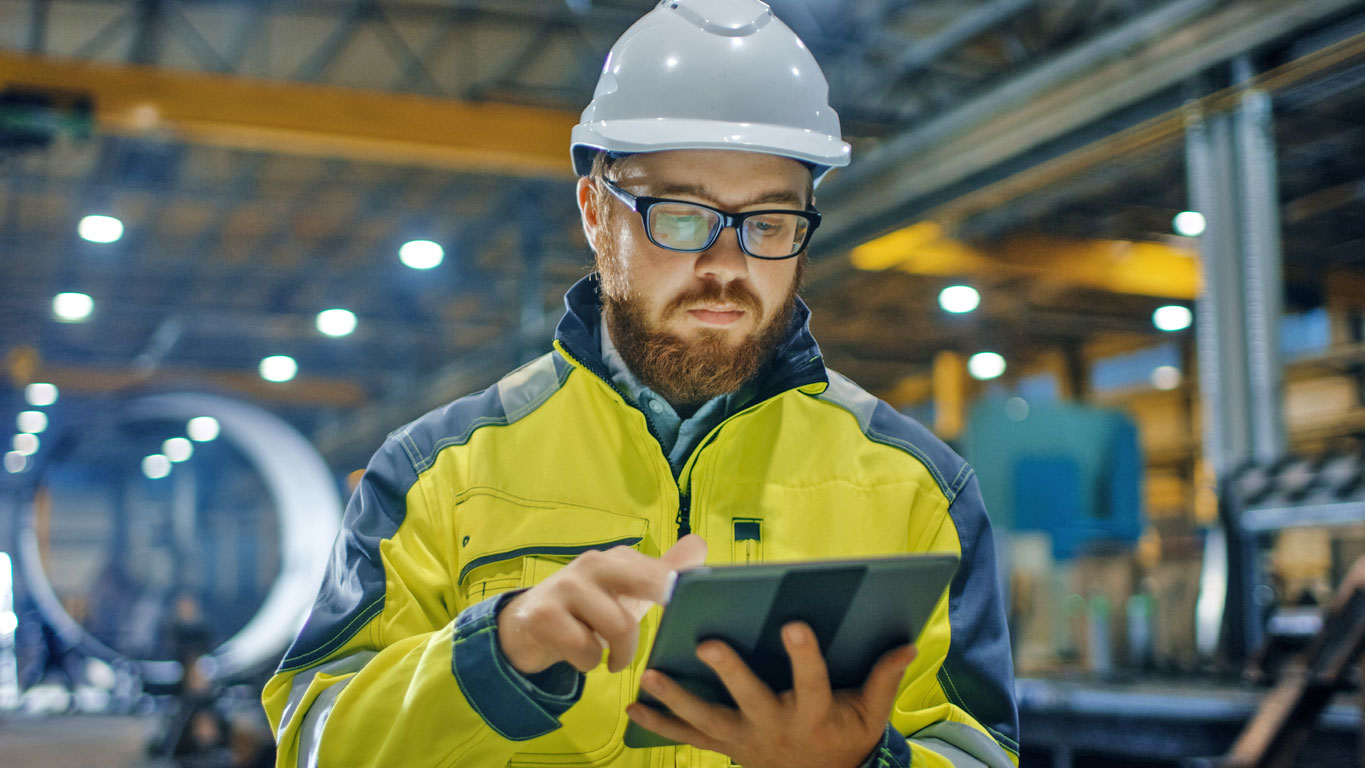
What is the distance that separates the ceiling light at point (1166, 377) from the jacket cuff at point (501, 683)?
1581cm

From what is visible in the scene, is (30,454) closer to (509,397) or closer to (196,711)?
(196,711)

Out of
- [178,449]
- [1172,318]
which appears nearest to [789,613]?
[178,449]

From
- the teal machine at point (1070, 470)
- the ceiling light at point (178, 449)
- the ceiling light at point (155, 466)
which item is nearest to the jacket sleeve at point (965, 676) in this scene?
the teal machine at point (1070, 470)

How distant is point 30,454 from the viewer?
27.0 ft

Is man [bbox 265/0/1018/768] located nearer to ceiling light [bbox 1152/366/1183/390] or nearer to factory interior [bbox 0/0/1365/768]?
factory interior [bbox 0/0/1365/768]

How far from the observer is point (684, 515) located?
1.36 metres

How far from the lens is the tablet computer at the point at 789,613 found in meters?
0.95

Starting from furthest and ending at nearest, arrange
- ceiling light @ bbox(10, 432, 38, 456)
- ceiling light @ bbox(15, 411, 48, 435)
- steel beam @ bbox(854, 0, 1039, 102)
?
ceiling light @ bbox(15, 411, 48, 435) < ceiling light @ bbox(10, 432, 38, 456) < steel beam @ bbox(854, 0, 1039, 102)

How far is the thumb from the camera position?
1.07 m

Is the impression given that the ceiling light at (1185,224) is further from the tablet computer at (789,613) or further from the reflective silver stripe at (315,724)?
the reflective silver stripe at (315,724)

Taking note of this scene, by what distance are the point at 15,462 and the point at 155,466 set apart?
1.74 m

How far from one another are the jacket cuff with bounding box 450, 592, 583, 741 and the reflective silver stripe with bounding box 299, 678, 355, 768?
18cm

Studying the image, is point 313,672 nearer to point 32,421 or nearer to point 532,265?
point 32,421

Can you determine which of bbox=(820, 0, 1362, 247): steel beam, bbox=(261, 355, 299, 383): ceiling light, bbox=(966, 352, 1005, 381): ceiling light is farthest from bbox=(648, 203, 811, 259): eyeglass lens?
bbox=(261, 355, 299, 383): ceiling light
